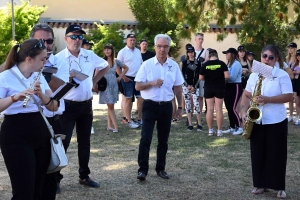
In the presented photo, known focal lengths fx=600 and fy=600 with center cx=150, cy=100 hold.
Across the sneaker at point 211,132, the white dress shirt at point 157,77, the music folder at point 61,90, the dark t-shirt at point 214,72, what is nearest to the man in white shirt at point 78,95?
the white dress shirt at point 157,77

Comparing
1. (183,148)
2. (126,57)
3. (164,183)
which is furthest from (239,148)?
(126,57)

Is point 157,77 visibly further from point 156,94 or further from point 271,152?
point 271,152

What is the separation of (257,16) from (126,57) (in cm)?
325

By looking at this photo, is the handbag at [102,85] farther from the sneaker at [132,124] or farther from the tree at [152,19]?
the tree at [152,19]

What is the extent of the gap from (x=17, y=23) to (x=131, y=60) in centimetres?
1246

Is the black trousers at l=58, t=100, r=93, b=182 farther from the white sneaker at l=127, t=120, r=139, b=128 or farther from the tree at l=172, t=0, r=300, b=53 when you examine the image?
the tree at l=172, t=0, r=300, b=53

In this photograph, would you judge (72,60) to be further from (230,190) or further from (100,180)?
(230,190)

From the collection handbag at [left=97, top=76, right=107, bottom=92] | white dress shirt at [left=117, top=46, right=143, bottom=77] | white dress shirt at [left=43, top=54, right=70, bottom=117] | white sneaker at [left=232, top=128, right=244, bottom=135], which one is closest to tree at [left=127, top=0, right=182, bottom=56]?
white dress shirt at [left=117, top=46, right=143, bottom=77]

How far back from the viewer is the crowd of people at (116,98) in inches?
209

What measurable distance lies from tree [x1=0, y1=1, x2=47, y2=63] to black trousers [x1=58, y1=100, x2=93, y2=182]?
16514 mm

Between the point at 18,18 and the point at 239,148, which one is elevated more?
the point at 18,18

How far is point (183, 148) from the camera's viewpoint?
35.7 feet

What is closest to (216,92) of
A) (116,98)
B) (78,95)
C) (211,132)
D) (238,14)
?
(211,132)

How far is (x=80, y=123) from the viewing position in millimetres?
7660
